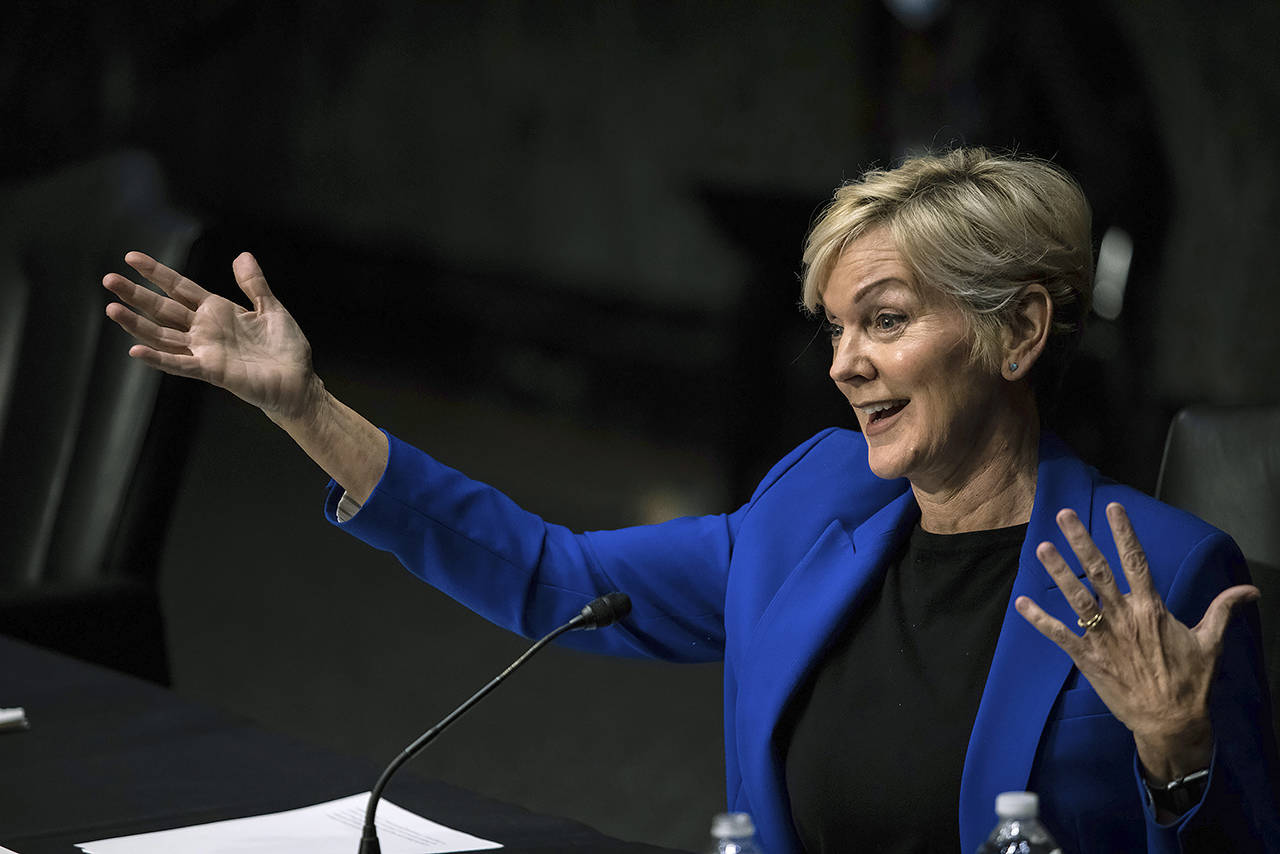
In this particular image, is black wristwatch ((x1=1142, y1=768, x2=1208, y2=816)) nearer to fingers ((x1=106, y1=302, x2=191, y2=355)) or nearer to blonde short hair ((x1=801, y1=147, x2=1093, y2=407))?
blonde short hair ((x1=801, y1=147, x2=1093, y2=407))

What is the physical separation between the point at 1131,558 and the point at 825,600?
1.58ft

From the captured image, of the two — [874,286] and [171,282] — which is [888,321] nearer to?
[874,286]

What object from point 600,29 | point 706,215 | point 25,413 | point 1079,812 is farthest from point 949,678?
point 25,413

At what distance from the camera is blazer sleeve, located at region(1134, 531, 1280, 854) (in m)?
1.19

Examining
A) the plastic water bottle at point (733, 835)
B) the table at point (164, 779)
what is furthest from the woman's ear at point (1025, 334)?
the plastic water bottle at point (733, 835)

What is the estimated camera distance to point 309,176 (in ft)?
10.0

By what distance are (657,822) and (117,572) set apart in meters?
1.05

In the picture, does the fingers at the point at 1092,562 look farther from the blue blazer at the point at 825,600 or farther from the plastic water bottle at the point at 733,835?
the plastic water bottle at the point at 733,835

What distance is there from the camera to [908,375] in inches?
59.0

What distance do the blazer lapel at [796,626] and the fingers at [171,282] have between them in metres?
0.71

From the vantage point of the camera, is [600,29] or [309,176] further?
[309,176]

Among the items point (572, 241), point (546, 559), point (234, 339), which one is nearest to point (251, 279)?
point (234, 339)

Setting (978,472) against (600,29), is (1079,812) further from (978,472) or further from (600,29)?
(600,29)

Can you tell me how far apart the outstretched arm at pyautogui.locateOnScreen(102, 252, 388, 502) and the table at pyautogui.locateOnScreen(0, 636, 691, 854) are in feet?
1.04
